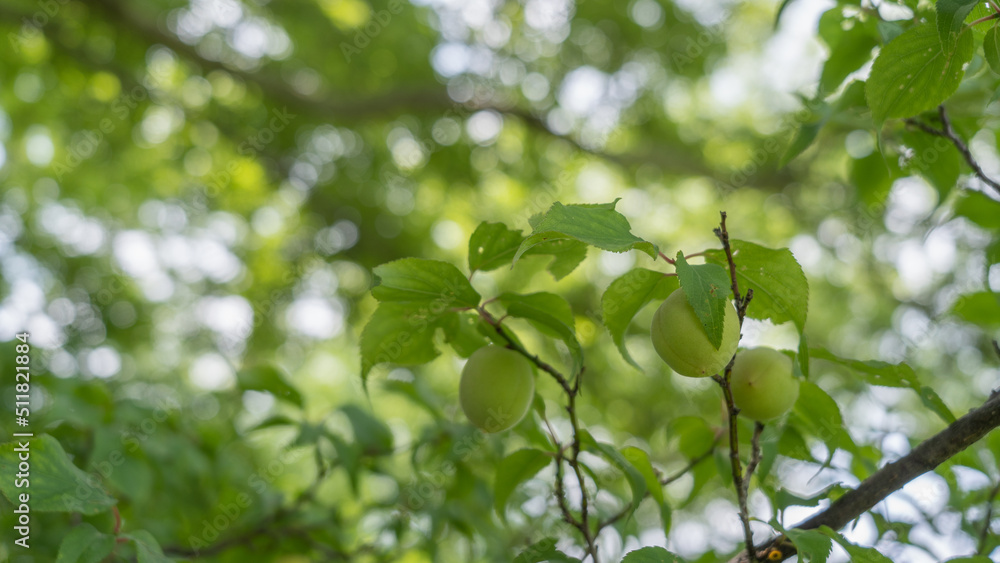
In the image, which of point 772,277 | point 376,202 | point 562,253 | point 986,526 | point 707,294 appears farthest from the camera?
point 376,202

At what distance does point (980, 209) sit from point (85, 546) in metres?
1.79

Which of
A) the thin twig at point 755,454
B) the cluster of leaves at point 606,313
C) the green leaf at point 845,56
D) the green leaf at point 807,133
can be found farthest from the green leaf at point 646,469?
the green leaf at point 845,56

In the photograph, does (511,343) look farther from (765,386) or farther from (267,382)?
(267,382)

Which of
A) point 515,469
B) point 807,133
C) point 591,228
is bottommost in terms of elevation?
point 515,469

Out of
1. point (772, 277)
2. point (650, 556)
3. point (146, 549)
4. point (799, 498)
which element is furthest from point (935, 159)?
point (146, 549)

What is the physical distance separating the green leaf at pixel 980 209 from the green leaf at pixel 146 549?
166 centimetres

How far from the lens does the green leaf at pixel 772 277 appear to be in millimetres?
918

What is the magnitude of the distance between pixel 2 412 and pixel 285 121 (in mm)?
3125

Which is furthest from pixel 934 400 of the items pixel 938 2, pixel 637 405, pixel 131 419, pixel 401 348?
pixel 637 405

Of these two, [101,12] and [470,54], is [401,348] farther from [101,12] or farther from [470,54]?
[470,54]

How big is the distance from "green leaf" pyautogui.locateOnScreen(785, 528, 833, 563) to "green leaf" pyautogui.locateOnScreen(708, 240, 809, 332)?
0.91 feet

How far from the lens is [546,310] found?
1038mm

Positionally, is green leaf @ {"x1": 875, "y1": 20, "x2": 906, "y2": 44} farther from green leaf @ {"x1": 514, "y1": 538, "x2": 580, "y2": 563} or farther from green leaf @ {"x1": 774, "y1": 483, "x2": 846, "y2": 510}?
green leaf @ {"x1": 514, "y1": 538, "x2": 580, "y2": 563}

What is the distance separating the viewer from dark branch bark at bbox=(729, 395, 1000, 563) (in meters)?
0.91
